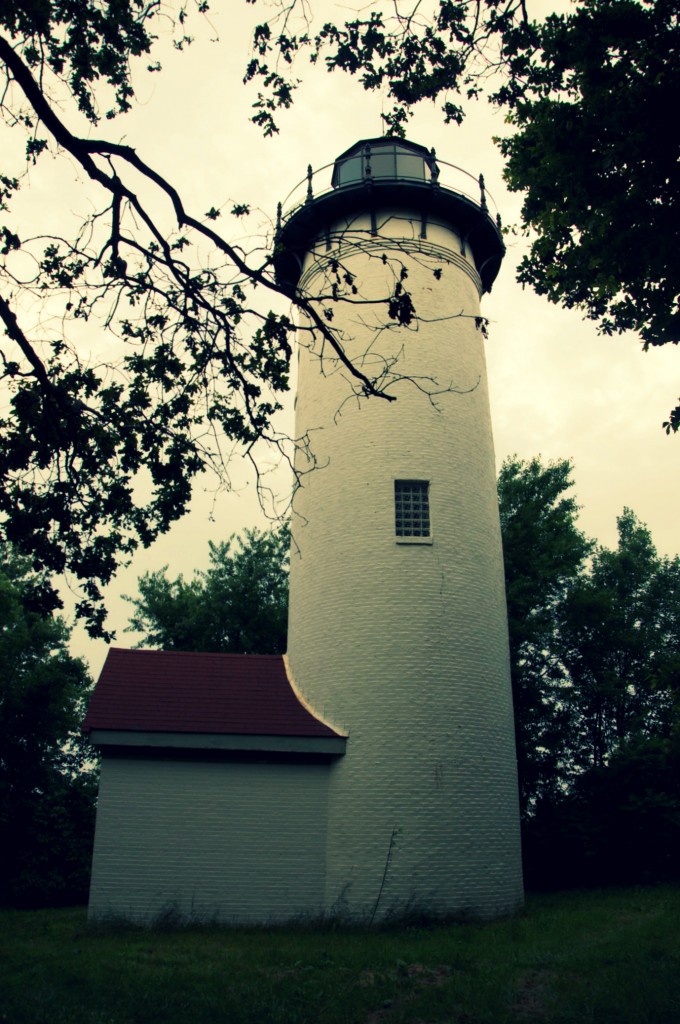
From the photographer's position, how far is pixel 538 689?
21.3 meters

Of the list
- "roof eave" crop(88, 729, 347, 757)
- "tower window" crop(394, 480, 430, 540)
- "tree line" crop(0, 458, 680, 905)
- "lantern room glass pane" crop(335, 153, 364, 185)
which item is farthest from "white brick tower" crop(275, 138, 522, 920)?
"tree line" crop(0, 458, 680, 905)

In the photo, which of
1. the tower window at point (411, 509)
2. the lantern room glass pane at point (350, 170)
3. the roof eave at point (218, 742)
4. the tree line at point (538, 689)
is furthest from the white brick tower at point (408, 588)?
the tree line at point (538, 689)

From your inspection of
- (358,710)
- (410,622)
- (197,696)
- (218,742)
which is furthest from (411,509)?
(218,742)

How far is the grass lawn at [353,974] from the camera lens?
738 cm

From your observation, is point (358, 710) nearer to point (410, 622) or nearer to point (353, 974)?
point (410, 622)

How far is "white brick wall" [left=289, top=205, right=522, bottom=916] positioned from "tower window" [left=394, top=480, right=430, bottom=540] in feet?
0.65

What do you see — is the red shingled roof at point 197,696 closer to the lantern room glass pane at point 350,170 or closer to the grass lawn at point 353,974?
the grass lawn at point 353,974

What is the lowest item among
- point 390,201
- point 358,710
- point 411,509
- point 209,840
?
point 209,840

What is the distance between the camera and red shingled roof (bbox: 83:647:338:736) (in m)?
13.1

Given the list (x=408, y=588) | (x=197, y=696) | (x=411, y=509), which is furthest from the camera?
(x=411, y=509)

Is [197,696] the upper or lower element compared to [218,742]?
upper

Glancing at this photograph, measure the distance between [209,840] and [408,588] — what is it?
5.50m

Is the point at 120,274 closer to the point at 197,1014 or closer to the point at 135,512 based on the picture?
the point at 135,512

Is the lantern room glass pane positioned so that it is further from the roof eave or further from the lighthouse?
the roof eave
